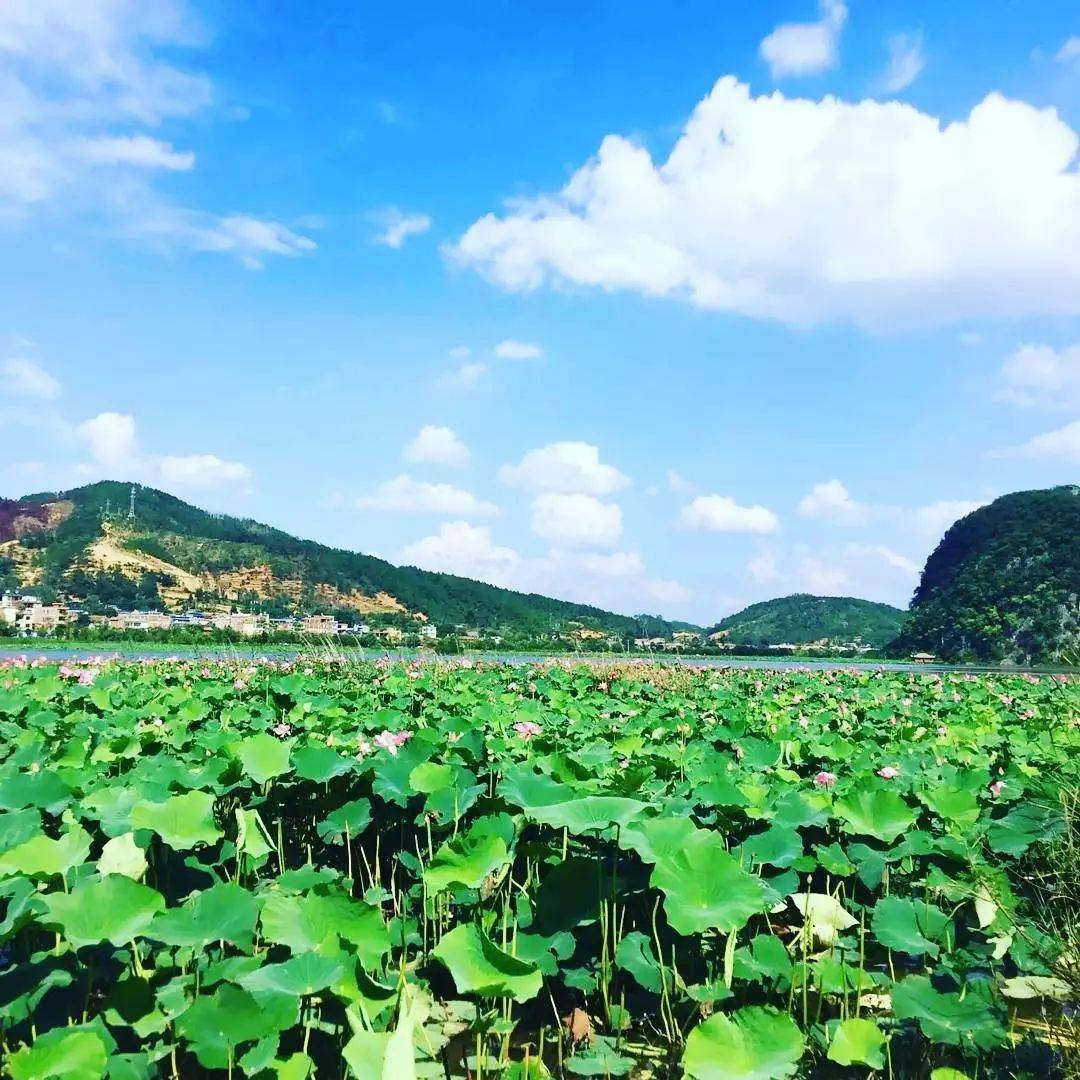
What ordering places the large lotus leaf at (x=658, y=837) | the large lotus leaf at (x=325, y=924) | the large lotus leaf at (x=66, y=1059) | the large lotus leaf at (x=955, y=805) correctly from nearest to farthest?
the large lotus leaf at (x=66, y=1059) < the large lotus leaf at (x=325, y=924) < the large lotus leaf at (x=658, y=837) < the large lotus leaf at (x=955, y=805)

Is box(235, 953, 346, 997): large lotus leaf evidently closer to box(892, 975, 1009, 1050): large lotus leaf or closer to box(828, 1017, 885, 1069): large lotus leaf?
box(828, 1017, 885, 1069): large lotus leaf

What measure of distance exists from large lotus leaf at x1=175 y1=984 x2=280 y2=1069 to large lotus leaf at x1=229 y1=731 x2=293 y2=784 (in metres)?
1.72

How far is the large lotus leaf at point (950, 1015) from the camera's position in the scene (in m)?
2.26

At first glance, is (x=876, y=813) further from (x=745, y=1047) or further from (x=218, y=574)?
(x=218, y=574)

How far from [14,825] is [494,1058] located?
5.70 feet

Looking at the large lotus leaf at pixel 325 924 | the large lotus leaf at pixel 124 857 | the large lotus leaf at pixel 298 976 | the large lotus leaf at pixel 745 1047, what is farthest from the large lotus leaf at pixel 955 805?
the large lotus leaf at pixel 124 857

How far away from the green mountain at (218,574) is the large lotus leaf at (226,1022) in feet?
294

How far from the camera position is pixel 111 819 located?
3211 millimetres

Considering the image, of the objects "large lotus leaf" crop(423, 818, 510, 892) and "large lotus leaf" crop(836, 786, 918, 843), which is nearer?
"large lotus leaf" crop(423, 818, 510, 892)

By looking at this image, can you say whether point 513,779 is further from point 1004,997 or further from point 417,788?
point 1004,997

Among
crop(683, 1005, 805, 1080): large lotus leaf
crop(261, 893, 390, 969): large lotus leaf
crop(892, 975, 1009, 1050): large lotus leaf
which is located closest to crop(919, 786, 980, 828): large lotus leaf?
crop(892, 975, 1009, 1050): large lotus leaf

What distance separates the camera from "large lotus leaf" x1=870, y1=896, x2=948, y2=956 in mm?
2721

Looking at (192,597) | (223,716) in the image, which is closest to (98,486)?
(192,597)

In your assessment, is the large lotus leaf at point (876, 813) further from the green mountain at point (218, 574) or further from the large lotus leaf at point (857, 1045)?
the green mountain at point (218, 574)
